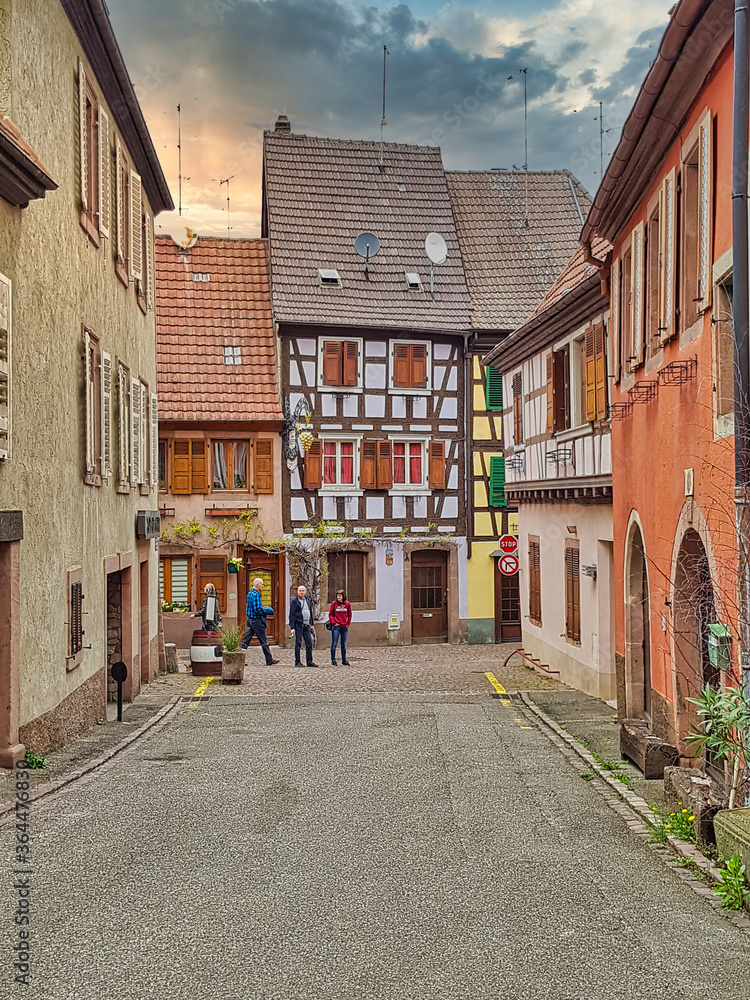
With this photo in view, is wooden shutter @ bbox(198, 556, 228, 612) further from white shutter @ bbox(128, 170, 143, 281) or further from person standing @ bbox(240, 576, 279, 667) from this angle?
white shutter @ bbox(128, 170, 143, 281)

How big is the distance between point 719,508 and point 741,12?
3391mm

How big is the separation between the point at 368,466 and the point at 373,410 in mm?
1524

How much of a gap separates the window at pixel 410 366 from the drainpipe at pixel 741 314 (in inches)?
918

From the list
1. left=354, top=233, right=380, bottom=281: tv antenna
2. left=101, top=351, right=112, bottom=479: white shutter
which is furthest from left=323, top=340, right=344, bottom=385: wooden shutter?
left=101, top=351, right=112, bottom=479: white shutter

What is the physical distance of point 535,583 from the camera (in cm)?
2267

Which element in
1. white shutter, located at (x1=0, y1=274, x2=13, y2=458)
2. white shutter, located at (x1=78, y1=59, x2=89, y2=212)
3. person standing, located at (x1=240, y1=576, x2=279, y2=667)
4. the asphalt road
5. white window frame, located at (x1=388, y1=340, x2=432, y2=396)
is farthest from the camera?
white window frame, located at (x1=388, y1=340, x2=432, y2=396)

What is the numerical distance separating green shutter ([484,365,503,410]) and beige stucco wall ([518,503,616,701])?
851 cm

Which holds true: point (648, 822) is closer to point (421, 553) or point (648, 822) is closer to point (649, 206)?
point (649, 206)

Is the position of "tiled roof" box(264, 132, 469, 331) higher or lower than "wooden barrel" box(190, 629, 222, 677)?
higher

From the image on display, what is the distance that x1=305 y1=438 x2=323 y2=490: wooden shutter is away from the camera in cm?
2989

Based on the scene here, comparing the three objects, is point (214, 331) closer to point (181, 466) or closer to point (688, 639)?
point (181, 466)

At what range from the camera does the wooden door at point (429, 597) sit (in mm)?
31297

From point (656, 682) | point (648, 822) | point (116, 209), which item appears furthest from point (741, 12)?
point (116, 209)

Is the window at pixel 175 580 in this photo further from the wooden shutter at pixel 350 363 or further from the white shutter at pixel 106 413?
the white shutter at pixel 106 413
